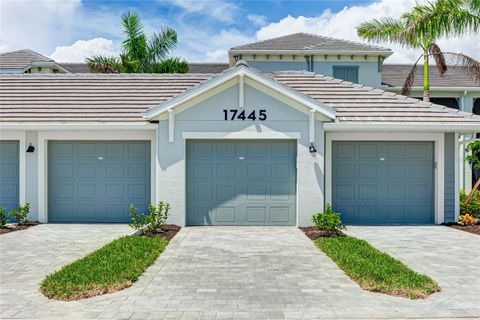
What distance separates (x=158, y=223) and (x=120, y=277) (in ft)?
14.7

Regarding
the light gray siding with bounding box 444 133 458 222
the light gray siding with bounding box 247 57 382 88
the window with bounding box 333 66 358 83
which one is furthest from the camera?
the window with bounding box 333 66 358 83

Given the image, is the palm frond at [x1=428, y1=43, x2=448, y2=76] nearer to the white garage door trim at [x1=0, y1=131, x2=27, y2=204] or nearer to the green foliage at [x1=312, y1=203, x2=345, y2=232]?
the green foliage at [x1=312, y1=203, x2=345, y2=232]

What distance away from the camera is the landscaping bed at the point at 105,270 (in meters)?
6.25

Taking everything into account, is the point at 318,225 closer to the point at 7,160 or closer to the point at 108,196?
the point at 108,196

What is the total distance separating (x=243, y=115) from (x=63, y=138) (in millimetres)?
5491

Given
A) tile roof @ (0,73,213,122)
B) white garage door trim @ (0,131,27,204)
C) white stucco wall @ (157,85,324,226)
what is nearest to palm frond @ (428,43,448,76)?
white stucco wall @ (157,85,324,226)

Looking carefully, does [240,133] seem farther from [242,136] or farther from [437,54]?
[437,54]

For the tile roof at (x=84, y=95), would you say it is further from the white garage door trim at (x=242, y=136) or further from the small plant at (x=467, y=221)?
the small plant at (x=467, y=221)

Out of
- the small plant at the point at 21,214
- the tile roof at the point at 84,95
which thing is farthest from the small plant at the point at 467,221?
the small plant at the point at 21,214

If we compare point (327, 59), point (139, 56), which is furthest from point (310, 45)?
point (139, 56)

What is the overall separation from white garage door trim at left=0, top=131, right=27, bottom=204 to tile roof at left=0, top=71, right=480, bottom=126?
0.45 meters

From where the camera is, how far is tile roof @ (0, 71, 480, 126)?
12.8m

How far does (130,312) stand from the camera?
18.2 ft

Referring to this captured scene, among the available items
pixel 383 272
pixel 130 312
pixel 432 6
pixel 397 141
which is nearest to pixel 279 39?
pixel 432 6
